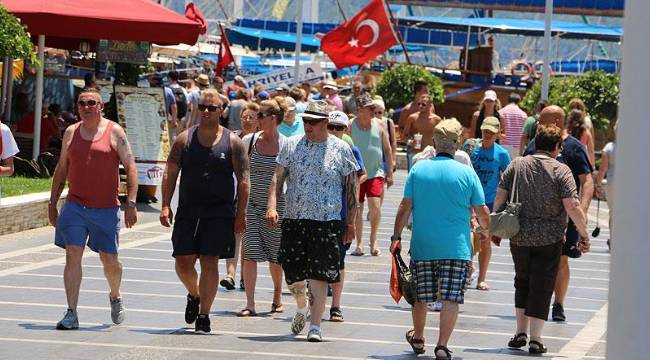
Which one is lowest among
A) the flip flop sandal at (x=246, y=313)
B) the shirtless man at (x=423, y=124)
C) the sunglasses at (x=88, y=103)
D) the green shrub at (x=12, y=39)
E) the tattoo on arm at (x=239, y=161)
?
the flip flop sandal at (x=246, y=313)

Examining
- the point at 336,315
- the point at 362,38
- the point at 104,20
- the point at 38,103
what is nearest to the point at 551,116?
the point at 336,315

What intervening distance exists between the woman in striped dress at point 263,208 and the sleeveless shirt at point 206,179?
113 cm

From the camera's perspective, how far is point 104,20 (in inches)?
803

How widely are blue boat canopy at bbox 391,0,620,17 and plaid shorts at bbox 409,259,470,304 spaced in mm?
50436

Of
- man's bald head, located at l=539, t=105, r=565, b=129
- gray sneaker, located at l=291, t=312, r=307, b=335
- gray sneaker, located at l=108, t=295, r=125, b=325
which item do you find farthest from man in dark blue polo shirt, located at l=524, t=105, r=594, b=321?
gray sneaker, located at l=108, t=295, r=125, b=325

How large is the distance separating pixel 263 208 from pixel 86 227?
1.95 m

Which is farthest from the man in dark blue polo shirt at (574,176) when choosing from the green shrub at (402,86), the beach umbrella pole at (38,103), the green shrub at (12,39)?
the green shrub at (402,86)

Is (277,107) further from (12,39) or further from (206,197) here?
(12,39)

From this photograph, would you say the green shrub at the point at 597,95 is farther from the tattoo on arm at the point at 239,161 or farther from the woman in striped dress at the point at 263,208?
the tattoo on arm at the point at 239,161

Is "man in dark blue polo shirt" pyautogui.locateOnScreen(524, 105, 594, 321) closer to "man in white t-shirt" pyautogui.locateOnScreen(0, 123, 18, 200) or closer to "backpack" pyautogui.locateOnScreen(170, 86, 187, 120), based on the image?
"man in white t-shirt" pyautogui.locateOnScreen(0, 123, 18, 200)

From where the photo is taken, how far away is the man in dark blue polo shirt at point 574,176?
12.6m

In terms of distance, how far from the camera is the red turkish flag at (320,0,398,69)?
120ft

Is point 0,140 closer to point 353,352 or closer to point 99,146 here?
point 99,146

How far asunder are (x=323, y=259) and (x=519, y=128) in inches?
416
